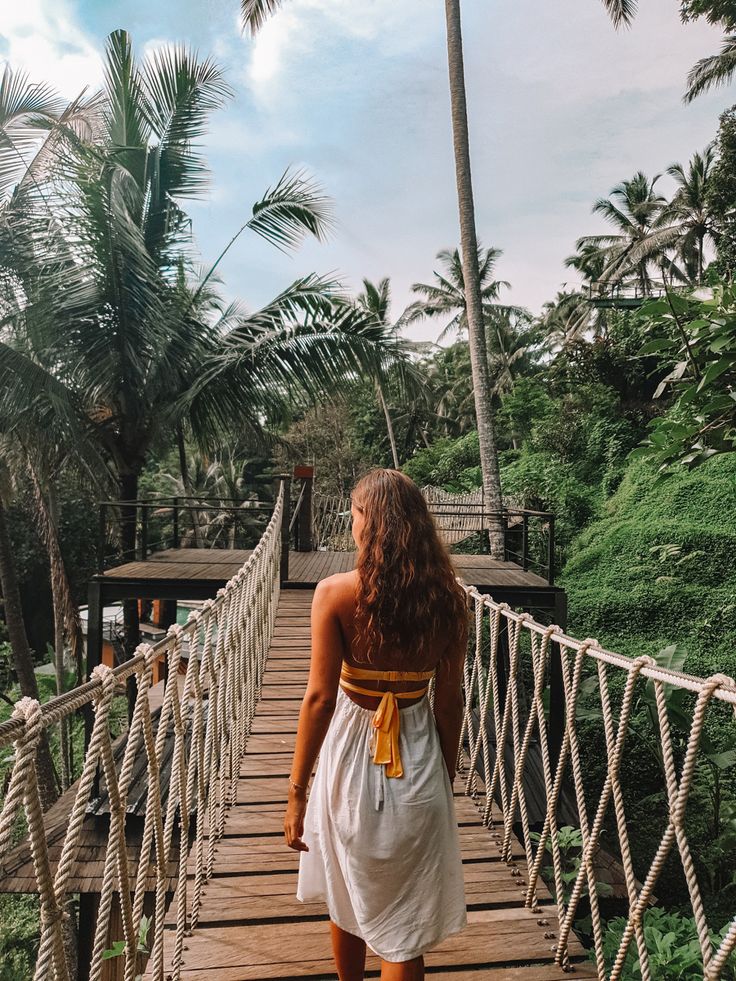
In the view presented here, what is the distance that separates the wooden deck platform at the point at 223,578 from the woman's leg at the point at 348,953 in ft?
17.7

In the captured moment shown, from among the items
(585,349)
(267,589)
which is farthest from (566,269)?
(267,589)

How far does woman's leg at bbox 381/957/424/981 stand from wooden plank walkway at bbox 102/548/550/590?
16.6ft

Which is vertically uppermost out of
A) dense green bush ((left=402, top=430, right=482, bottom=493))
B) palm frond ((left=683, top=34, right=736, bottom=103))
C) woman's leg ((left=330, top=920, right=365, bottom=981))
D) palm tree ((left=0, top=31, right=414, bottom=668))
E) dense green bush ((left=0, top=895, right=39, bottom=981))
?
palm frond ((left=683, top=34, right=736, bottom=103))

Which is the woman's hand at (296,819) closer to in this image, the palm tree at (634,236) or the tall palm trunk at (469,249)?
the tall palm trunk at (469,249)

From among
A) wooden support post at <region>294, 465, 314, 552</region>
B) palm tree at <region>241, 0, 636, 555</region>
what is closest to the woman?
wooden support post at <region>294, 465, 314, 552</region>

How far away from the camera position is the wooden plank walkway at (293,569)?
737 cm

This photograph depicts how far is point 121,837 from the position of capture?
1.47 metres

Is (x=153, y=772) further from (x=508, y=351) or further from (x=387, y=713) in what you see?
(x=508, y=351)

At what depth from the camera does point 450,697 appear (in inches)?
63.8

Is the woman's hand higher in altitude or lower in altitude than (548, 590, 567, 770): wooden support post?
higher

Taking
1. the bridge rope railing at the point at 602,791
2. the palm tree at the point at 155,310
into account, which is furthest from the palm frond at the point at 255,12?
the bridge rope railing at the point at 602,791

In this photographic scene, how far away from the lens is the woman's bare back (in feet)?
4.93

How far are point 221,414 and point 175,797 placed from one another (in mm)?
7977

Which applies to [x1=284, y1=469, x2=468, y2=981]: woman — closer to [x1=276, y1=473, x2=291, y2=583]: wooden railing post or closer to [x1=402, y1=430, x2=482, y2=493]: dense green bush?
[x1=276, y1=473, x2=291, y2=583]: wooden railing post
